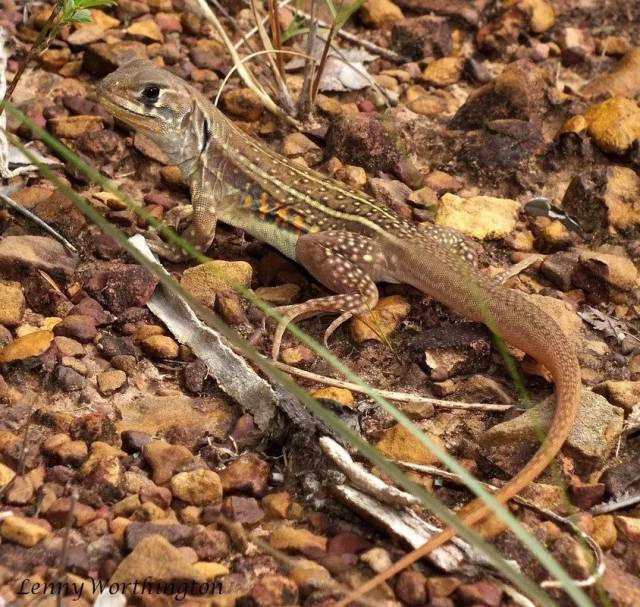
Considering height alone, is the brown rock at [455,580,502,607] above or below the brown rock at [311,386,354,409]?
above

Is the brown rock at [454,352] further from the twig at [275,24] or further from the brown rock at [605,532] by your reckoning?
the twig at [275,24]

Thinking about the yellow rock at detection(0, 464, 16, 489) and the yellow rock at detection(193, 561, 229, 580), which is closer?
the yellow rock at detection(193, 561, 229, 580)

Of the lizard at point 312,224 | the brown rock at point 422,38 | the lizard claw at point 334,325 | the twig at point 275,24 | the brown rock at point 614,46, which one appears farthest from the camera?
the brown rock at point 614,46

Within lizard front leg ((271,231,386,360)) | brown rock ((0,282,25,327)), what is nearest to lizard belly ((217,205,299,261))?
lizard front leg ((271,231,386,360))

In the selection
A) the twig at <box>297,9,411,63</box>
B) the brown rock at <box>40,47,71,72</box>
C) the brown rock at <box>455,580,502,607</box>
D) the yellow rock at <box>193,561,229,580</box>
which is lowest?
the yellow rock at <box>193,561,229,580</box>

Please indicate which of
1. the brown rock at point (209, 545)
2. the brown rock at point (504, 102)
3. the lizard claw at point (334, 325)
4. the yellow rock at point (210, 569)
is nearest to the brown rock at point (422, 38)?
the brown rock at point (504, 102)

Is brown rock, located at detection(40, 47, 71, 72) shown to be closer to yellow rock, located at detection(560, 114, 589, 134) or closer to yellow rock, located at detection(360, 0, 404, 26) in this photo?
yellow rock, located at detection(360, 0, 404, 26)

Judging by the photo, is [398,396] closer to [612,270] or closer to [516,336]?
[516,336]
